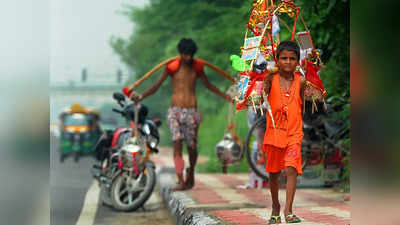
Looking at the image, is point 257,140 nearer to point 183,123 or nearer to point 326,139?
point 326,139

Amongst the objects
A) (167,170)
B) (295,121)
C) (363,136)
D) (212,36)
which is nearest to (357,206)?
(363,136)

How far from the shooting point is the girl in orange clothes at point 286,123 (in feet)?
16.3

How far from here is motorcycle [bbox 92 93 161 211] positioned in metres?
7.69

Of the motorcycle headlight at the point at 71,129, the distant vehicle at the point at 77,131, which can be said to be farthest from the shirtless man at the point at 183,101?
the motorcycle headlight at the point at 71,129

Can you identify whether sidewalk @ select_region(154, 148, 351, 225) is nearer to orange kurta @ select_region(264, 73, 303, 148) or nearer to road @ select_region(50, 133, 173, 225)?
road @ select_region(50, 133, 173, 225)

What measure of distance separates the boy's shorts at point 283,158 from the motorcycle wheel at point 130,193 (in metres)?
2.81

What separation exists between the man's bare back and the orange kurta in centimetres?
313

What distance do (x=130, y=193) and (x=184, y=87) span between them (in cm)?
164

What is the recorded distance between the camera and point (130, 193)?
7715 millimetres

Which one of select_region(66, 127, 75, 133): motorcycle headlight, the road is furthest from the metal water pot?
select_region(66, 127, 75, 133): motorcycle headlight

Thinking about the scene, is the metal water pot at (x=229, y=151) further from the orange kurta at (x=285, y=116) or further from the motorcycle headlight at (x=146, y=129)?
the orange kurta at (x=285, y=116)

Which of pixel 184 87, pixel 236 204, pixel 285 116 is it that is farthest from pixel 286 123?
pixel 184 87

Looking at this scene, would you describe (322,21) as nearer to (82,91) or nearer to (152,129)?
(152,129)

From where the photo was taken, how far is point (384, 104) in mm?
3139
